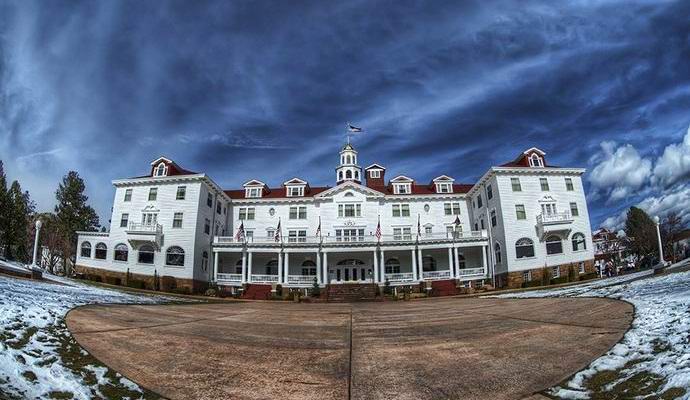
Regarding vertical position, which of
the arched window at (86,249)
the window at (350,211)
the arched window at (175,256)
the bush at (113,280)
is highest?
the window at (350,211)

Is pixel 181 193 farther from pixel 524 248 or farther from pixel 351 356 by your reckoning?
pixel 351 356

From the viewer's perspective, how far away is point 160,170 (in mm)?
42344

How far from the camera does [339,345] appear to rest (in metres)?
6.54

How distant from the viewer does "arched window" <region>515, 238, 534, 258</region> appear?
123 feet

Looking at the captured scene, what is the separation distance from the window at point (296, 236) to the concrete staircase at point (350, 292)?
8.53 meters

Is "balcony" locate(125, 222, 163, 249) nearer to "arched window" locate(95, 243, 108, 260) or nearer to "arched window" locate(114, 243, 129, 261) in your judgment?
"arched window" locate(114, 243, 129, 261)

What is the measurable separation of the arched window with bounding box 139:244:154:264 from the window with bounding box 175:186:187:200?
572cm

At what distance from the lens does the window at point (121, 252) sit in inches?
1542

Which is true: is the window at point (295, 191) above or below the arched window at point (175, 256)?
above

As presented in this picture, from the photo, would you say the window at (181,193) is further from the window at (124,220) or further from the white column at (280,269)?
the white column at (280,269)

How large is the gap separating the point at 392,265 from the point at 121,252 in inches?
1146

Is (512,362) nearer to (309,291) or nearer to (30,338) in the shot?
(30,338)

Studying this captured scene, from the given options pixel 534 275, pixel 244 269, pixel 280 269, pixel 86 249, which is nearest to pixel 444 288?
pixel 534 275

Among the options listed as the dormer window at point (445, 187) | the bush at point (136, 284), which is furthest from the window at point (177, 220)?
the dormer window at point (445, 187)
